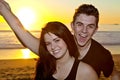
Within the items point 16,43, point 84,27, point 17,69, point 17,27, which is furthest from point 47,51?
point 16,43

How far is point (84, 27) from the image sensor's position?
251cm

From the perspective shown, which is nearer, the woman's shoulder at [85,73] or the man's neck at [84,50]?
the woman's shoulder at [85,73]

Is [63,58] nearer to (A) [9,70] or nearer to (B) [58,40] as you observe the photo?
(B) [58,40]

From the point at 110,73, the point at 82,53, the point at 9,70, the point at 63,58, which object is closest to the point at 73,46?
the point at 63,58

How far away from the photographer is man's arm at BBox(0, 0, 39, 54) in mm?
2275

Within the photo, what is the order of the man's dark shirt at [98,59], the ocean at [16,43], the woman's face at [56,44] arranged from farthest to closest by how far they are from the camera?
the ocean at [16,43], the man's dark shirt at [98,59], the woman's face at [56,44]

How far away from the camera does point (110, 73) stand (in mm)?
2619

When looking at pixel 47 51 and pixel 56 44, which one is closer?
pixel 56 44

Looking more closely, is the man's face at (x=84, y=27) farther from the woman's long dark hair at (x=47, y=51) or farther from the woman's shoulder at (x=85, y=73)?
the woman's shoulder at (x=85, y=73)

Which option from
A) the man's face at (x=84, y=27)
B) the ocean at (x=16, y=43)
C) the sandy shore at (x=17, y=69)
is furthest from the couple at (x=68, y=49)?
the ocean at (x=16, y=43)

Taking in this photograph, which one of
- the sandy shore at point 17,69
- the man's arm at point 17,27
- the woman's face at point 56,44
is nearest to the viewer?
the woman's face at point 56,44

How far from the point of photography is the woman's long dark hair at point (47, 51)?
210cm

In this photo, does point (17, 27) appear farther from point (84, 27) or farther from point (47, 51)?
point (84, 27)

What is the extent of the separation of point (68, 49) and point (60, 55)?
0.09 meters
